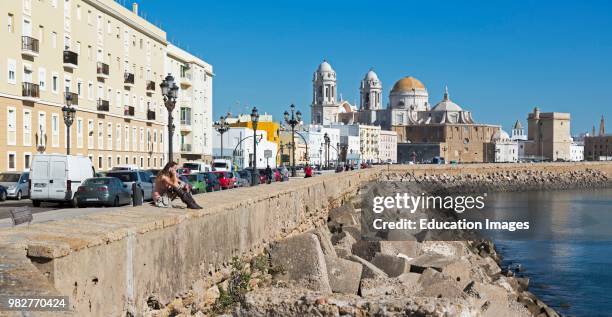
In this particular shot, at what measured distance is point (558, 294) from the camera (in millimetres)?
23703

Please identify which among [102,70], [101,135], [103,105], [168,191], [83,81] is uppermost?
[102,70]

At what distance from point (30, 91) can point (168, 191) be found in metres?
30.2

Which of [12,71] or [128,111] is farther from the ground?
[12,71]

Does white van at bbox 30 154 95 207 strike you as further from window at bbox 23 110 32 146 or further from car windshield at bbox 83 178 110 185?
window at bbox 23 110 32 146

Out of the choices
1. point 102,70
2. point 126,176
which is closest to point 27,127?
point 102,70

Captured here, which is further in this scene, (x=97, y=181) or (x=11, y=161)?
(x=11, y=161)

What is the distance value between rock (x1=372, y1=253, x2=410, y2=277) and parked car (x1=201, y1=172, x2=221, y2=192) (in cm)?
1965

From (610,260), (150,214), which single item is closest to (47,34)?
(610,260)

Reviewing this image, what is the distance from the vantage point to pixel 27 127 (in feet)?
131

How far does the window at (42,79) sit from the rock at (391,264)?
29.5 m

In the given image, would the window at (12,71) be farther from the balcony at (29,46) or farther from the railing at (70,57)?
the railing at (70,57)

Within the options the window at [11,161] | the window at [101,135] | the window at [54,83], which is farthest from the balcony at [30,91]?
the window at [101,135]

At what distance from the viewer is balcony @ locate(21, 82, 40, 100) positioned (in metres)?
39.4

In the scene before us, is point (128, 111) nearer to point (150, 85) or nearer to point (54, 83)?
point (150, 85)
